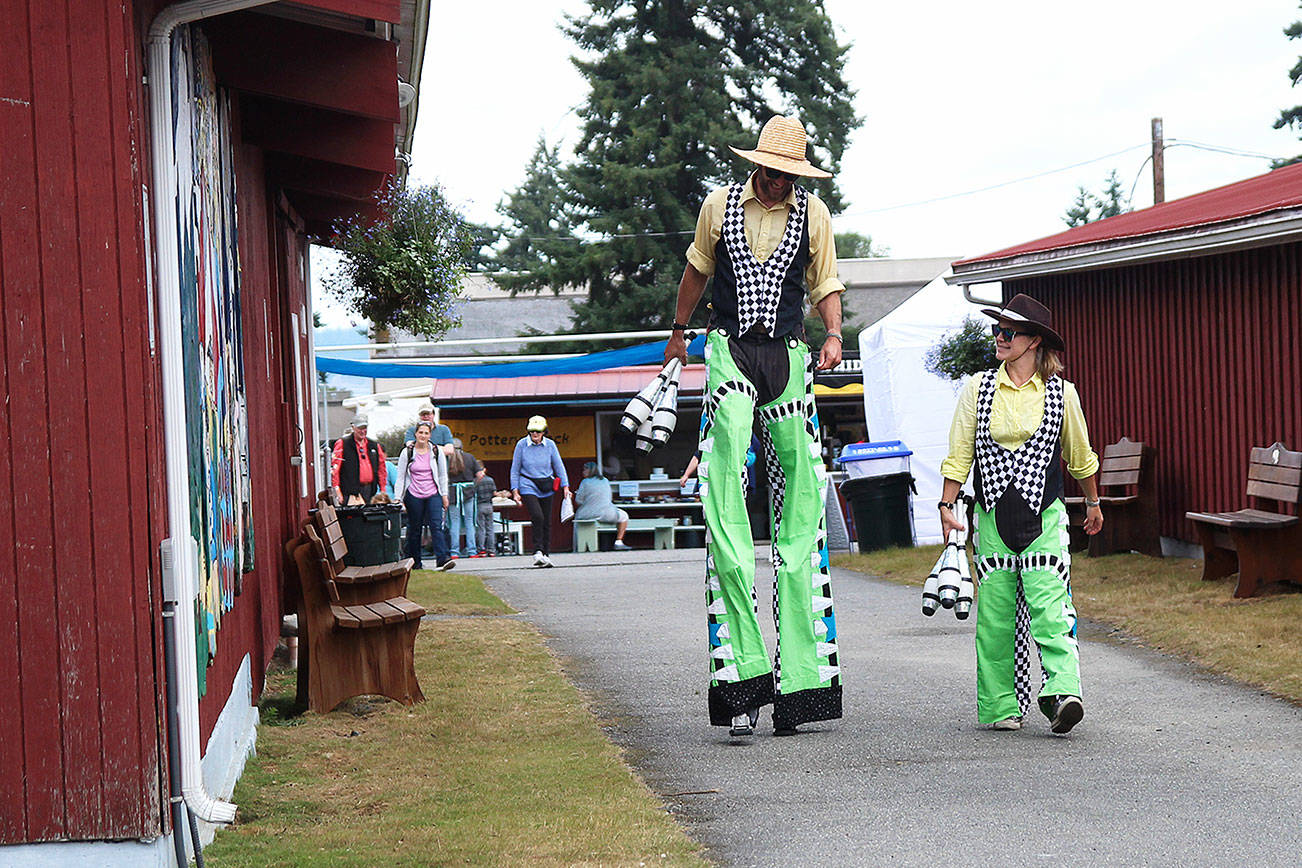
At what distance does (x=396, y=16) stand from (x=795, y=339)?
7.90 feet

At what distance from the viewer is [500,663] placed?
9.27m

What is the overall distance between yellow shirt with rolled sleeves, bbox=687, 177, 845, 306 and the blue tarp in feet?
50.7

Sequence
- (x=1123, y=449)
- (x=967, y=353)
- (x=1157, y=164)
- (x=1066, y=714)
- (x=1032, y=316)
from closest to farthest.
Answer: (x=1066, y=714) < (x=1032, y=316) < (x=1123, y=449) < (x=967, y=353) < (x=1157, y=164)

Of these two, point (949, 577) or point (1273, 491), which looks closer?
point (949, 577)

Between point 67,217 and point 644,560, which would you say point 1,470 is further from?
point 644,560

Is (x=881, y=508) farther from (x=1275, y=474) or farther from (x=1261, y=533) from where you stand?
(x=1261, y=533)

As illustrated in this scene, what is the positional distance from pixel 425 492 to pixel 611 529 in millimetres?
5001

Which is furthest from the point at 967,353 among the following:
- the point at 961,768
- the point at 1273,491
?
the point at 961,768

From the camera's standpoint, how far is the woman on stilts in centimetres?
651

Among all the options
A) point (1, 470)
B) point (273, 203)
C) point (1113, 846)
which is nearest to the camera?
point (1, 470)

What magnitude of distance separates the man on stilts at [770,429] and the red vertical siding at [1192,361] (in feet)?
22.1

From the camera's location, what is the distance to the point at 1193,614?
1035 cm

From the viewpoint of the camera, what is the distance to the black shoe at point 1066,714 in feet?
20.5

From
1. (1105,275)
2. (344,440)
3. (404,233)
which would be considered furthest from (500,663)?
(344,440)
